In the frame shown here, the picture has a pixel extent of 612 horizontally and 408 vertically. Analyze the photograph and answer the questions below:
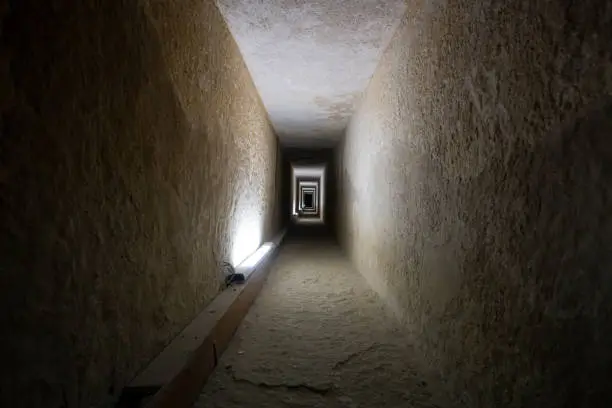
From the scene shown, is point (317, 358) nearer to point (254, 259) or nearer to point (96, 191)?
point (96, 191)

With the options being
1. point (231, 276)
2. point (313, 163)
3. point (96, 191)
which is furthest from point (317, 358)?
point (313, 163)

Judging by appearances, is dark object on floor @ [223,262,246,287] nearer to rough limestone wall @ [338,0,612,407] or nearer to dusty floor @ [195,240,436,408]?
dusty floor @ [195,240,436,408]

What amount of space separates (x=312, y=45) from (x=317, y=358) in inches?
115

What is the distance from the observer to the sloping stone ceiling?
2578mm

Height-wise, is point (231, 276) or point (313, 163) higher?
point (313, 163)

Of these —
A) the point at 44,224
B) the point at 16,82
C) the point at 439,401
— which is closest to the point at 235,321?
the point at 439,401

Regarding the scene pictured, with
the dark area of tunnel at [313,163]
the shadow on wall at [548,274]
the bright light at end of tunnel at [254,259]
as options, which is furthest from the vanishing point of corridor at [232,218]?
the dark area of tunnel at [313,163]

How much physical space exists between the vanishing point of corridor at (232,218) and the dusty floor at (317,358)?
17 mm

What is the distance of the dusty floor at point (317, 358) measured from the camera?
1.68 m

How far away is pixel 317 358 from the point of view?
2.08 m

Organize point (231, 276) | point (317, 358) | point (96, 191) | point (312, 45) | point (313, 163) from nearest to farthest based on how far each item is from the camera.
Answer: point (96, 191), point (317, 358), point (231, 276), point (312, 45), point (313, 163)

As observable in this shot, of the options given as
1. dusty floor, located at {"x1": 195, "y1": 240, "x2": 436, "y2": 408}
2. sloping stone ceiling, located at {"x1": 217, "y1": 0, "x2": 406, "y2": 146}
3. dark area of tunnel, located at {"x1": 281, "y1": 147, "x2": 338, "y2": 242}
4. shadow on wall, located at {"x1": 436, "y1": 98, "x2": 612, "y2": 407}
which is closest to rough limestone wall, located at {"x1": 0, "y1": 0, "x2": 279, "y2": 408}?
dusty floor, located at {"x1": 195, "y1": 240, "x2": 436, "y2": 408}

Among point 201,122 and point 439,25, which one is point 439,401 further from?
point 201,122

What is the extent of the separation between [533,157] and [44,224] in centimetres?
160
